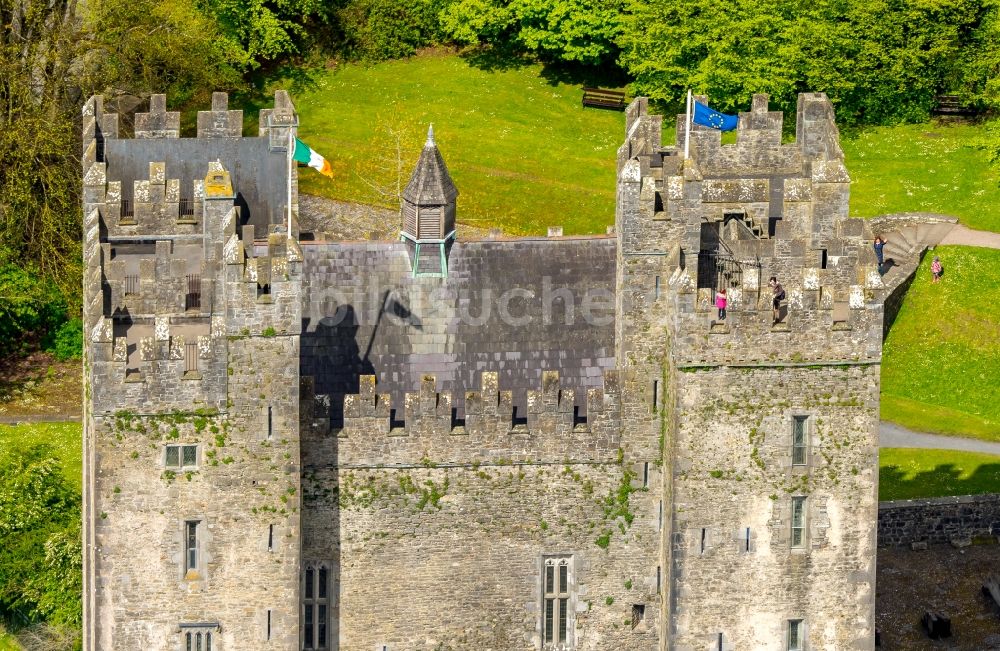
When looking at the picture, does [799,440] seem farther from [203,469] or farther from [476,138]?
[476,138]

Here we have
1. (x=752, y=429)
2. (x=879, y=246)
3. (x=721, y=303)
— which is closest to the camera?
(x=752, y=429)

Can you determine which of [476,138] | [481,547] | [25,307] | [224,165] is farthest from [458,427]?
[476,138]

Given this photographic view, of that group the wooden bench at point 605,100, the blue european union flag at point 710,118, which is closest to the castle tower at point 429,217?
the blue european union flag at point 710,118

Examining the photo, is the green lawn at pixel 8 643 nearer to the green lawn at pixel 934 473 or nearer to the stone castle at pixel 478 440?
the stone castle at pixel 478 440

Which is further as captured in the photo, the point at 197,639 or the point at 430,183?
the point at 430,183

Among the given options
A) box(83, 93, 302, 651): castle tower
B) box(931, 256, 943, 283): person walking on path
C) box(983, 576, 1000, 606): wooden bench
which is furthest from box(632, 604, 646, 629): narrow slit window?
box(931, 256, 943, 283): person walking on path

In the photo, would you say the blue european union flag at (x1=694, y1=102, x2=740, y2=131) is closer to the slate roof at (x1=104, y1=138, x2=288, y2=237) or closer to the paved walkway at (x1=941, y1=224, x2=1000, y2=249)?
the slate roof at (x1=104, y1=138, x2=288, y2=237)
